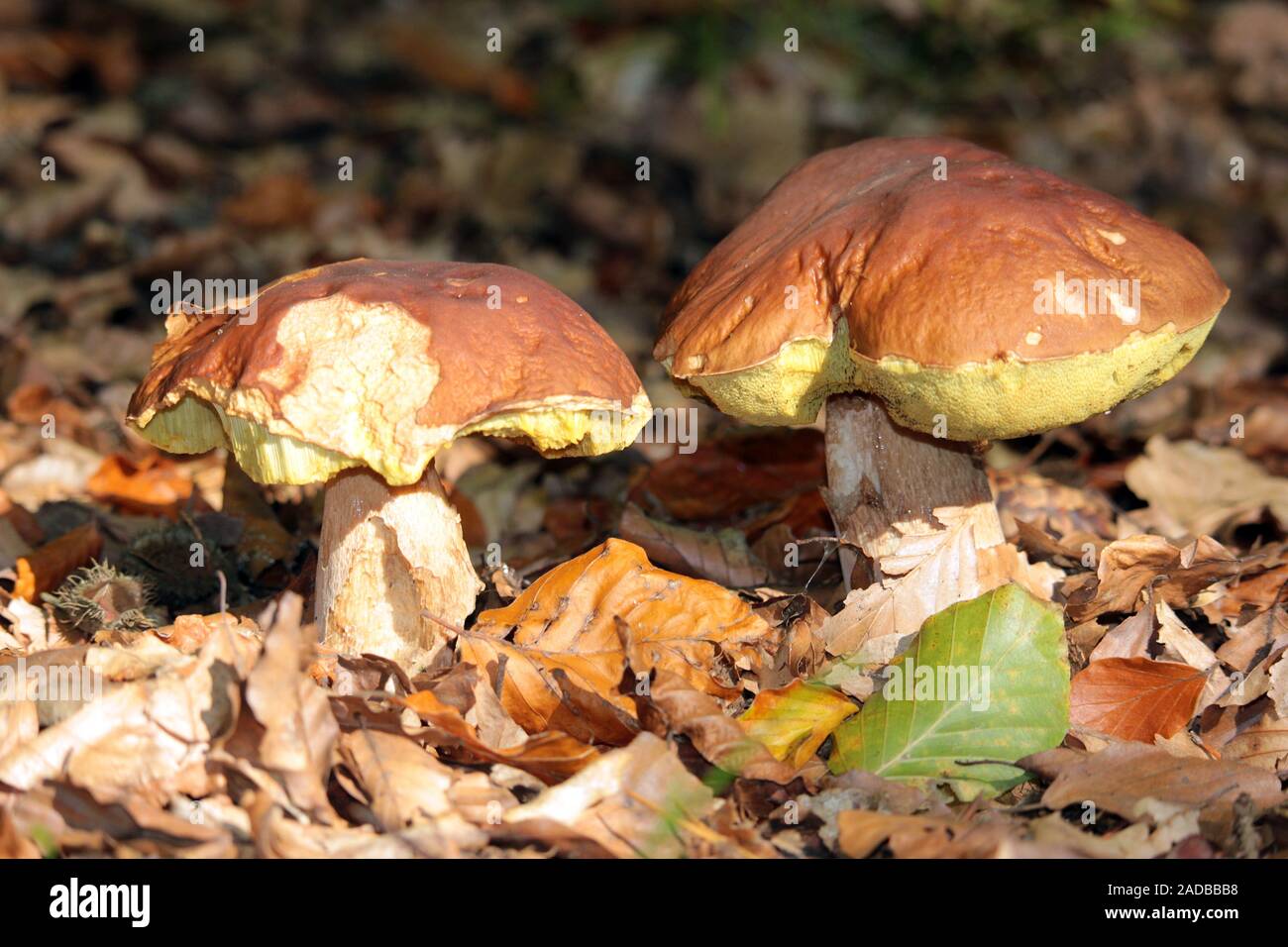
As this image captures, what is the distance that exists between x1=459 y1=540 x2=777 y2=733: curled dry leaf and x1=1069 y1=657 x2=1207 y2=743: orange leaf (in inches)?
24.3

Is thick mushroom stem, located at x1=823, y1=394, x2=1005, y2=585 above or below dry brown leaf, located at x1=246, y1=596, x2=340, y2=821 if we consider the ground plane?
above

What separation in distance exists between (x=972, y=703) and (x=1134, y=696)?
1.41ft

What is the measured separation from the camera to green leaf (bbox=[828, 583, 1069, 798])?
197 cm

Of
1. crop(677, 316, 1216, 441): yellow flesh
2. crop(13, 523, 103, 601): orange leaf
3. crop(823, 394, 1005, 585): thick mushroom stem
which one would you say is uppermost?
crop(677, 316, 1216, 441): yellow flesh

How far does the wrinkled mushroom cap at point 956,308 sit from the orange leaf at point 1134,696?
495mm

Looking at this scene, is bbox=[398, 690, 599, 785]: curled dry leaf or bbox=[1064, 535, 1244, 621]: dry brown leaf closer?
bbox=[398, 690, 599, 785]: curled dry leaf

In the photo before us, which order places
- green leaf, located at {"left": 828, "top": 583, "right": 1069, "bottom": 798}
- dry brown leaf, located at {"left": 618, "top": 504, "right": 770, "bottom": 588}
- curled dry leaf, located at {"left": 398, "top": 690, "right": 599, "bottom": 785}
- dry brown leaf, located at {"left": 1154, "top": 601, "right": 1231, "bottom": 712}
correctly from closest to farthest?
curled dry leaf, located at {"left": 398, "top": 690, "right": 599, "bottom": 785}, green leaf, located at {"left": 828, "top": 583, "right": 1069, "bottom": 798}, dry brown leaf, located at {"left": 1154, "top": 601, "right": 1231, "bottom": 712}, dry brown leaf, located at {"left": 618, "top": 504, "right": 770, "bottom": 588}

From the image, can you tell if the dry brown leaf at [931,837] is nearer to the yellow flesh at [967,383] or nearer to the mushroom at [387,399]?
the yellow flesh at [967,383]

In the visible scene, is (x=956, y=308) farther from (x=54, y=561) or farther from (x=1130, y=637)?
(x=54, y=561)

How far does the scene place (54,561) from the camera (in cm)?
282

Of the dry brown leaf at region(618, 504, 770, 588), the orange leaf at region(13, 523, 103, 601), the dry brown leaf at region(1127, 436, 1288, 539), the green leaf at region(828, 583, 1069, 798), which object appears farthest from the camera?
the dry brown leaf at region(1127, 436, 1288, 539)

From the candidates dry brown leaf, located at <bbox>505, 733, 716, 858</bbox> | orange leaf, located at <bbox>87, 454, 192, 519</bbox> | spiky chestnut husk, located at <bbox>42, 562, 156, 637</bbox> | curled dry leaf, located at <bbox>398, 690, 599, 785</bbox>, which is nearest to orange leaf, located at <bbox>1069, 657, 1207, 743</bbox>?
dry brown leaf, located at <bbox>505, 733, 716, 858</bbox>

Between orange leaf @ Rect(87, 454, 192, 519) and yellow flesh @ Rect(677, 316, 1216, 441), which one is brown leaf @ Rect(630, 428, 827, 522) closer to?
yellow flesh @ Rect(677, 316, 1216, 441)

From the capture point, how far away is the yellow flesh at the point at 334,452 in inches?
78.6
